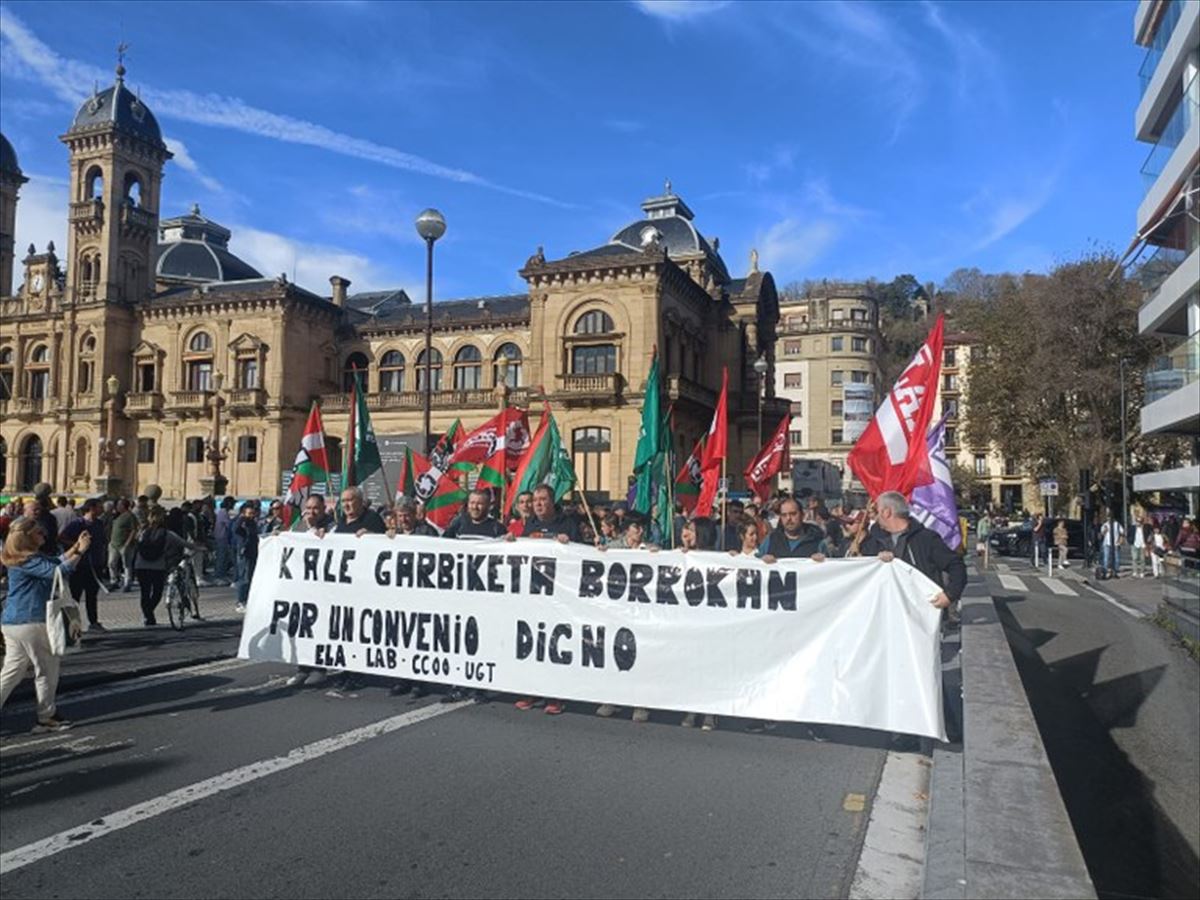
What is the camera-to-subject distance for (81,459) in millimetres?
51562

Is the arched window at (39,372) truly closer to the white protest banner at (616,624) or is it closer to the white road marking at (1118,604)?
the white protest banner at (616,624)

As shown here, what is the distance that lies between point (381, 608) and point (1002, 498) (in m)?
86.8

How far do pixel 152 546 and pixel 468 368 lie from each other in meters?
37.4

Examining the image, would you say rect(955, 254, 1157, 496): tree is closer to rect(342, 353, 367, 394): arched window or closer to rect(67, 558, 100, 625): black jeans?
rect(342, 353, 367, 394): arched window

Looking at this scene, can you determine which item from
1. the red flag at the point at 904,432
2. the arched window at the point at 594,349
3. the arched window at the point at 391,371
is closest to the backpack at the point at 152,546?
the red flag at the point at 904,432

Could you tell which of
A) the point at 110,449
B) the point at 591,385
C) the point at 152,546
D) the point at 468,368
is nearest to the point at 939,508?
the point at 152,546

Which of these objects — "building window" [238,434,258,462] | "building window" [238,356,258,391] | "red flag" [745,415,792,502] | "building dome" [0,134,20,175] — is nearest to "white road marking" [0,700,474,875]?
"red flag" [745,415,792,502]

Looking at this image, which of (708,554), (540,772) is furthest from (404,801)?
(708,554)

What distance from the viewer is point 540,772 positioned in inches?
230

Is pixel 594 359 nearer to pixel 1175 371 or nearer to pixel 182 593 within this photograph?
pixel 1175 371

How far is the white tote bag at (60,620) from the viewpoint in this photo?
6867 millimetres

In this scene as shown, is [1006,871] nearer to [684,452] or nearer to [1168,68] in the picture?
[1168,68]

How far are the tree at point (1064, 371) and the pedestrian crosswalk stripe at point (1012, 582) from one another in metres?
14.4

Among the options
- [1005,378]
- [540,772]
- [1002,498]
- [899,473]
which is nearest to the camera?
[540,772]
